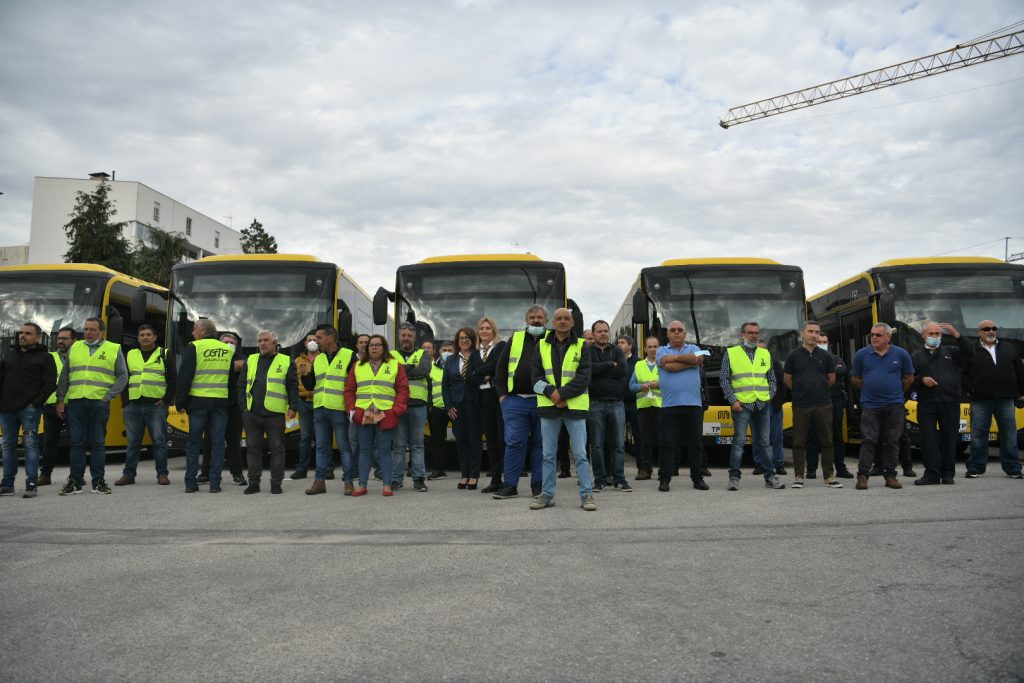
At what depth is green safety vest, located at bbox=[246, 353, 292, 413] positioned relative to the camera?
974 cm

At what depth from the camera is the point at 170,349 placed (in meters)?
13.6

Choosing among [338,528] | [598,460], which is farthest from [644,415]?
[338,528]

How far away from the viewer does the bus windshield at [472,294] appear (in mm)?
13695

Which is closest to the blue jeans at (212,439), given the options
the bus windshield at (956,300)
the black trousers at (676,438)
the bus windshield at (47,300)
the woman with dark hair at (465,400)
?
the woman with dark hair at (465,400)

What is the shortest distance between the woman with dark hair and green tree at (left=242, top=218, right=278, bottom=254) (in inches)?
2126

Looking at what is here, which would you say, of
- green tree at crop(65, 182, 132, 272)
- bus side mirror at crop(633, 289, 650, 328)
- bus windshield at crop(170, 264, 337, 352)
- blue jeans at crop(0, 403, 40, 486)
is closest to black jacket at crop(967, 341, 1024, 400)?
bus side mirror at crop(633, 289, 650, 328)

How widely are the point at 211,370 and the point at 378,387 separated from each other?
1982mm

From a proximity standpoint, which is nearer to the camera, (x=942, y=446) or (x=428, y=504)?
(x=428, y=504)

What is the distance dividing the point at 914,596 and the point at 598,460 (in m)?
5.50

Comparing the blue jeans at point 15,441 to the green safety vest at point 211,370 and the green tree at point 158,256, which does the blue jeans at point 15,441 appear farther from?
the green tree at point 158,256

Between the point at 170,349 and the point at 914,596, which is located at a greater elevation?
the point at 170,349

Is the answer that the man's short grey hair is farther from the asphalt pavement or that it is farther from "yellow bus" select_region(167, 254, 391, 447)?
"yellow bus" select_region(167, 254, 391, 447)

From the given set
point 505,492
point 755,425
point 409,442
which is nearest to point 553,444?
point 505,492

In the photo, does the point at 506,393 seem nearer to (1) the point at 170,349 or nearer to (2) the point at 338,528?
(2) the point at 338,528
